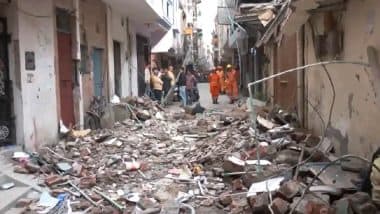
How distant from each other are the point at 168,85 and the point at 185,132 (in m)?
10.5

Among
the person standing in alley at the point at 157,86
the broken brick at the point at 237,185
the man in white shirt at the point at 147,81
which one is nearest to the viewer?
the broken brick at the point at 237,185

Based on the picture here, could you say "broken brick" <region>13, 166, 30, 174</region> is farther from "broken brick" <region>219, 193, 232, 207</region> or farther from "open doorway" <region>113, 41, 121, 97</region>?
"open doorway" <region>113, 41, 121, 97</region>

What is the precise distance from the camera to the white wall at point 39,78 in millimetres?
9289

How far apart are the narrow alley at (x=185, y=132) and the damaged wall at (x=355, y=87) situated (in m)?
0.03

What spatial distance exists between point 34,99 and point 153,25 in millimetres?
15176

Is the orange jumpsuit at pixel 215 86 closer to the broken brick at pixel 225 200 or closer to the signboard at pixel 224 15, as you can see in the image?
the signboard at pixel 224 15

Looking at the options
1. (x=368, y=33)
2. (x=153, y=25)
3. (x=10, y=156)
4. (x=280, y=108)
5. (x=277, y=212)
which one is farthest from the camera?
(x=153, y=25)

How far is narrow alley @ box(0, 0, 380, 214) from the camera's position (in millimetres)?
6297

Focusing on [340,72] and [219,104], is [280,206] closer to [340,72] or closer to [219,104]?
[340,72]

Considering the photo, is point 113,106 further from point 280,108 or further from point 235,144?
point 235,144

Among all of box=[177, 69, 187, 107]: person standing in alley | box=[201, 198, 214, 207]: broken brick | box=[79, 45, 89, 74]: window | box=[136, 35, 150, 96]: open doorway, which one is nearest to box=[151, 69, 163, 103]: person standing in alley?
box=[136, 35, 150, 96]: open doorway

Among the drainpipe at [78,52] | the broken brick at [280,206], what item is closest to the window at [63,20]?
the drainpipe at [78,52]

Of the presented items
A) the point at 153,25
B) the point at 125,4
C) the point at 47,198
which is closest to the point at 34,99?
the point at 47,198

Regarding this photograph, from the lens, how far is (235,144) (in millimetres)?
10156
